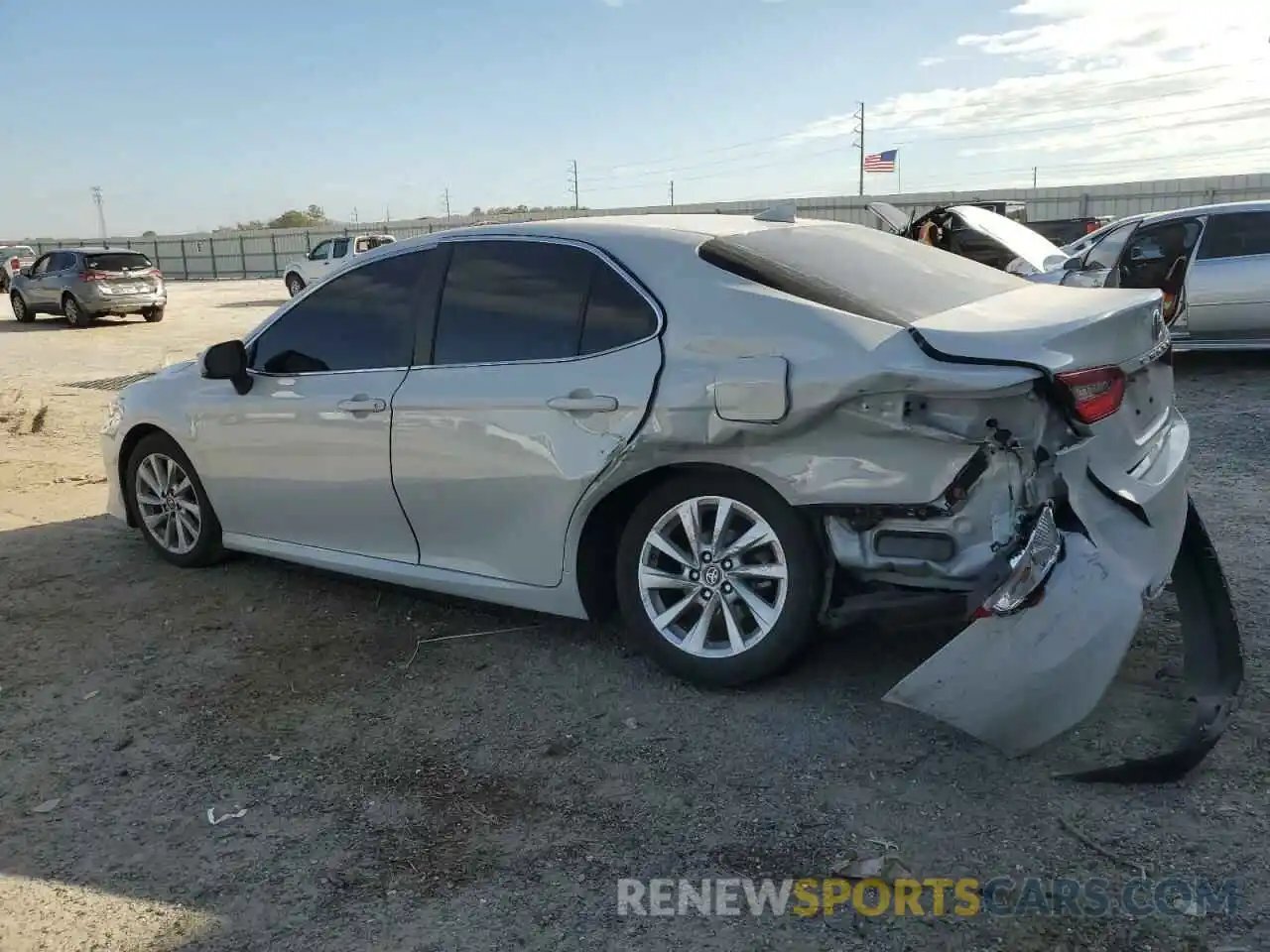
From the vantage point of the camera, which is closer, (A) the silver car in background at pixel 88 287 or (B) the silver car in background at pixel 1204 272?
(B) the silver car in background at pixel 1204 272

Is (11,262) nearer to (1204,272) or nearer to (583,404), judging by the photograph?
(1204,272)

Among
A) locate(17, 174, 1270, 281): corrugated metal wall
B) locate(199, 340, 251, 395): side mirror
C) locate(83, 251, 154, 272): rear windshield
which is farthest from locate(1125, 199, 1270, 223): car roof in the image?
locate(83, 251, 154, 272): rear windshield

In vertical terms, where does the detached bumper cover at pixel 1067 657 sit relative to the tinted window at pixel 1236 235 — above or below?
below

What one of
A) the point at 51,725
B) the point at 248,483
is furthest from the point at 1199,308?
the point at 51,725

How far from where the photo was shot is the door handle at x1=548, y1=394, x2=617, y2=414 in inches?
147

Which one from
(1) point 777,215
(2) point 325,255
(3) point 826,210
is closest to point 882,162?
(3) point 826,210

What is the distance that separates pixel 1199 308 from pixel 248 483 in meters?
8.82

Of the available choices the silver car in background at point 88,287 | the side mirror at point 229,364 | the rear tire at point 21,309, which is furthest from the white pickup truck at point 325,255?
the side mirror at point 229,364

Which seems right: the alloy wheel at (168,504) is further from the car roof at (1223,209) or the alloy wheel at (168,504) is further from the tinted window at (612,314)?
the car roof at (1223,209)

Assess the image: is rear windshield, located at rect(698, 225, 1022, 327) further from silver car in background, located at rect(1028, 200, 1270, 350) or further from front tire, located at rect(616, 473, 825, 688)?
silver car in background, located at rect(1028, 200, 1270, 350)

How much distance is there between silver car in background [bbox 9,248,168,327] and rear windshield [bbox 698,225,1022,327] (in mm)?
20536

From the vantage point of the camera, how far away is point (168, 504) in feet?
17.7

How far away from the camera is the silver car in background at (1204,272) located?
982 cm

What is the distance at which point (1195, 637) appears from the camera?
3.61 metres
